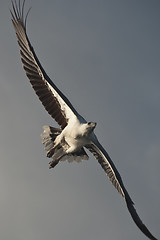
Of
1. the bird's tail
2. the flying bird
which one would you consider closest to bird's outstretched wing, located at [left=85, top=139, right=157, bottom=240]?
the flying bird

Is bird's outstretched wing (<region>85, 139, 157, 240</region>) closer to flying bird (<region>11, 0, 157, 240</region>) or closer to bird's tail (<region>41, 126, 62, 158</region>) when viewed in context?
flying bird (<region>11, 0, 157, 240</region>)

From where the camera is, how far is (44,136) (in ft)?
43.1

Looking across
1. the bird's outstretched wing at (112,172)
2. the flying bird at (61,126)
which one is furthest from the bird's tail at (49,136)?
the bird's outstretched wing at (112,172)

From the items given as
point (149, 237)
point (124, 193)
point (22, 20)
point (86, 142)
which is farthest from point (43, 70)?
point (149, 237)

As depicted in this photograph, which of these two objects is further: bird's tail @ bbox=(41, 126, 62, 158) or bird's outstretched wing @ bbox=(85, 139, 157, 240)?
bird's tail @ bbox=(41, 126, 62, 158)

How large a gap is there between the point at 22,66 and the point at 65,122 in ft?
7.71

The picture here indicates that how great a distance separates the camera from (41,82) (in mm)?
12461

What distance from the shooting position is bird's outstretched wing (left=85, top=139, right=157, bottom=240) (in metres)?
12.8

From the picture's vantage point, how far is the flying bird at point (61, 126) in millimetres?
12219

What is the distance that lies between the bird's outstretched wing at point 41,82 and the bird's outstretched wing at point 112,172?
52.9 inches

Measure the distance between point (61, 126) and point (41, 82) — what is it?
1.66 meters

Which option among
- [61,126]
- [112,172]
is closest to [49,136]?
[61,126]

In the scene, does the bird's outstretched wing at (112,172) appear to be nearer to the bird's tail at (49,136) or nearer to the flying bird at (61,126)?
the flying bird at (61,126)

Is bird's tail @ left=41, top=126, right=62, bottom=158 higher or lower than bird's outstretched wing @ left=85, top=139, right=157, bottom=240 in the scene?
higher
